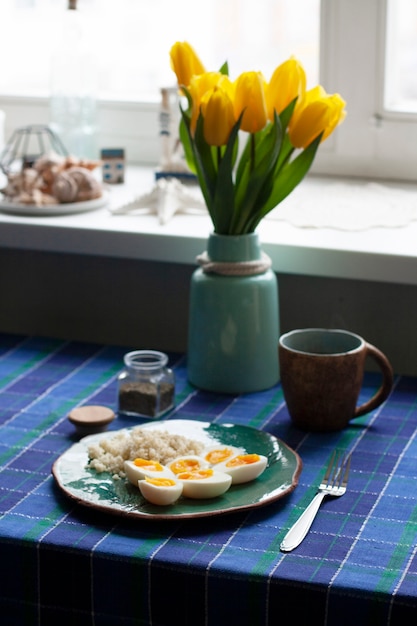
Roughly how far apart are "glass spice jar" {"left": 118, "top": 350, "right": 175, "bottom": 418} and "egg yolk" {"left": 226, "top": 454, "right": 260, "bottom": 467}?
0.79 feet

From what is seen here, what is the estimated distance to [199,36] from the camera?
216 cm

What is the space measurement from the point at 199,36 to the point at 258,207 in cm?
76

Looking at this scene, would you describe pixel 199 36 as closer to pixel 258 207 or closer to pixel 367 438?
pixel 258 207

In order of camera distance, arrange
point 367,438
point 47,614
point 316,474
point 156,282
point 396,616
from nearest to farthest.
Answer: point 396,616
point 47,614
point 316,474
point 367,438
point 156,282

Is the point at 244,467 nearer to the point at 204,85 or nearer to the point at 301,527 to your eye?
the point at 301,527

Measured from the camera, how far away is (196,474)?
3.98 feet

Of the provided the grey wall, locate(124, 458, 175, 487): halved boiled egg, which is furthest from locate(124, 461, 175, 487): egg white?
the grey wall

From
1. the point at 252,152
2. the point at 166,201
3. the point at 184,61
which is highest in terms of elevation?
the point at 184,61

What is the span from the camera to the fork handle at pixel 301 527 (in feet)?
3.68

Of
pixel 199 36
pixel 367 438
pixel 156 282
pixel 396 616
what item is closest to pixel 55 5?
pixel 199 36

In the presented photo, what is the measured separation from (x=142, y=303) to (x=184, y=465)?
0.69 meters

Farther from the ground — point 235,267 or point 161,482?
point 235,267

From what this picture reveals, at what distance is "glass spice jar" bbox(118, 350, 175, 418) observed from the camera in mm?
1471

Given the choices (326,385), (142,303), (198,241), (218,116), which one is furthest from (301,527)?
(142,303)
